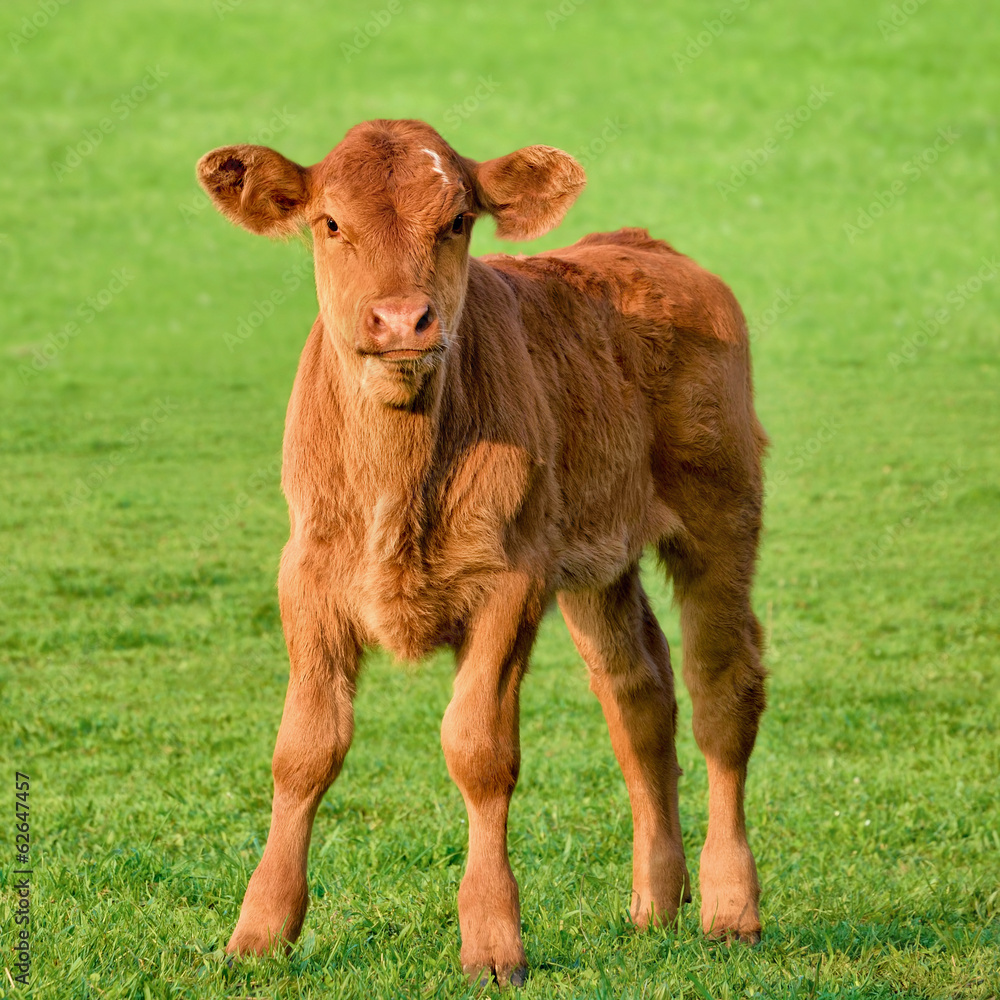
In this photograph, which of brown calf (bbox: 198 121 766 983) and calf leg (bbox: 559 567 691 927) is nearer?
brown calf (bbox: 198 121 766 983)

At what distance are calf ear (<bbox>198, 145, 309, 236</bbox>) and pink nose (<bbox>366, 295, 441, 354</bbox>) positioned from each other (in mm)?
777

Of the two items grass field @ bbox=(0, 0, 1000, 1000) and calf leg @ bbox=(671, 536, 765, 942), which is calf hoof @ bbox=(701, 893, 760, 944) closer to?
grass field @ bbox=(0, 0, 1000, 1000)

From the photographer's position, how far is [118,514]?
13.1 metres

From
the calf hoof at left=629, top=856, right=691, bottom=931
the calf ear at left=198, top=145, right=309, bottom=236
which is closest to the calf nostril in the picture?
the calf ear at left=198, top=145, right=309, bottom=236

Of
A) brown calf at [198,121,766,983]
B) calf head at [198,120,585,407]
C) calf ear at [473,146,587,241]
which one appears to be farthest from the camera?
calf ear at [473,146,587,241]

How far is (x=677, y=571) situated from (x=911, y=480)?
914 cm

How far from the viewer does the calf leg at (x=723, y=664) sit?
6.25 meters

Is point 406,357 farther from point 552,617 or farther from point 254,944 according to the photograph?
point 552,617

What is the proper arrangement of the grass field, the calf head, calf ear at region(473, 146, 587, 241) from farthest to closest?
1. the grass field
2. calf ear at region(473, 146, 587, 241)
3. the calf head

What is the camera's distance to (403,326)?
4383mm

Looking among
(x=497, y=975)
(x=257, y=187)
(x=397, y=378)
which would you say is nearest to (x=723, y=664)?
(x=497, y=975)

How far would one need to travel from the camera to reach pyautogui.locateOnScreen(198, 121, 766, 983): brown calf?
15.5 ft

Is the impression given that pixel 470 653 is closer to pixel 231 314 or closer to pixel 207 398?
pixel 207 398

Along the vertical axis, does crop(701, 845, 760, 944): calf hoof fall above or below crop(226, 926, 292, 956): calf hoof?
below
